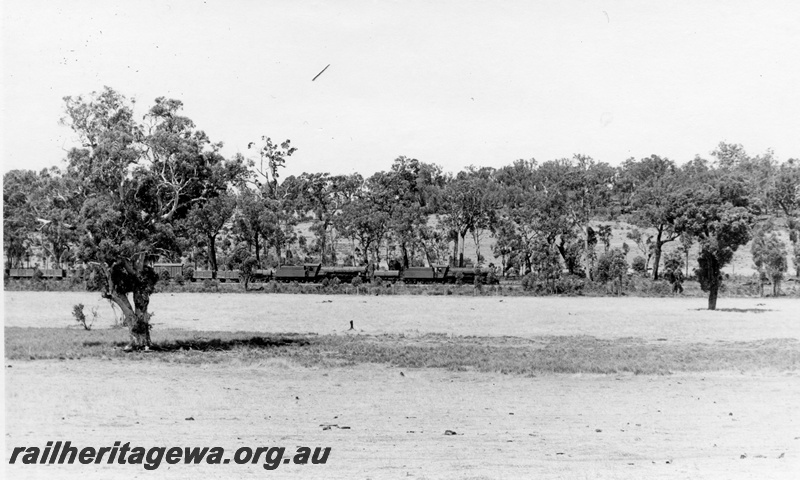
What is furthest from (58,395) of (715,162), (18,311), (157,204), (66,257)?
(715,162)

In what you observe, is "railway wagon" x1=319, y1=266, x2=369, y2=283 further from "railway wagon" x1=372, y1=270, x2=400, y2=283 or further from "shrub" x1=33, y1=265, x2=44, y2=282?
"shrub" x1=33, y1=265, x2=44, y2=282

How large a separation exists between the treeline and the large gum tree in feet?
0.15

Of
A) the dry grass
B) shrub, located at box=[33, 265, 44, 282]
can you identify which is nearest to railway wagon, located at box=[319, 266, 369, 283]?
shrub, located at box=[33, 265, 44, 282]

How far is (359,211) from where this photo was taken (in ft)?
263

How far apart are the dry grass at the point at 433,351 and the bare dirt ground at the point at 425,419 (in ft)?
4.60

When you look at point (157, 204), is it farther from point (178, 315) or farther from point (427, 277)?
point (427, 277)

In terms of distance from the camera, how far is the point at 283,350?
2456 cm

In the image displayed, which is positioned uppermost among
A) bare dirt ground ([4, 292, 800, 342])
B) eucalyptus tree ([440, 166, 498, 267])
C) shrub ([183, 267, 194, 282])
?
eucalyptus tree ([440, 166, 498, 267])

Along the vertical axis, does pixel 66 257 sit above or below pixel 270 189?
→ below

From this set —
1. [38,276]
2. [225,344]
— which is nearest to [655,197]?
[38,276]

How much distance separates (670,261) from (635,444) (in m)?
55.9

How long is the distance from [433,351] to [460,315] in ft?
51.3

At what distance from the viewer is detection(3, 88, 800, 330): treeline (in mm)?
24078

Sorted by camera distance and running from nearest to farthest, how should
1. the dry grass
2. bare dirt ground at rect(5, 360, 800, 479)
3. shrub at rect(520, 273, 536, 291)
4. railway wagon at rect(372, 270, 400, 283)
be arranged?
bare dirt ground at rect(5, 360, 800, 479)
the dry grass
shrub at rect(520, 273, 536, 291)
railway wagon at rect(372, 270, 400, 283)
